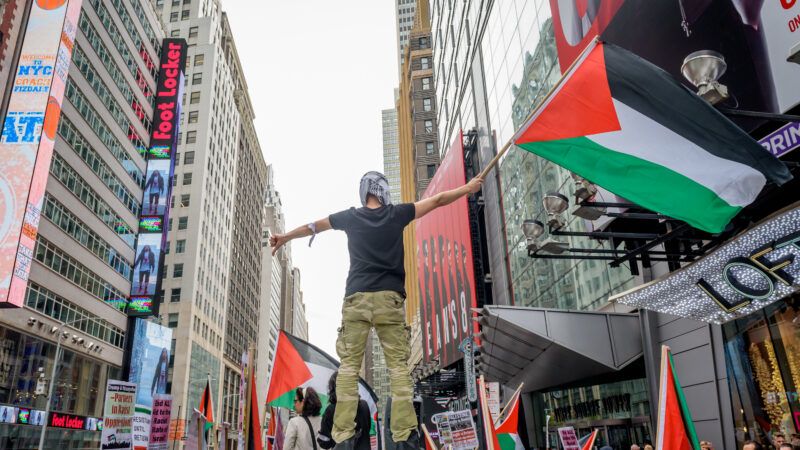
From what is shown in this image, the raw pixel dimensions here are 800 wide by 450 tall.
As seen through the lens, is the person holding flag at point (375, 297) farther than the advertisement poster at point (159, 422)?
No

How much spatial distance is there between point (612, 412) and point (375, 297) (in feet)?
57.1

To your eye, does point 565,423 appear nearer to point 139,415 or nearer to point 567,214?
point 567,214

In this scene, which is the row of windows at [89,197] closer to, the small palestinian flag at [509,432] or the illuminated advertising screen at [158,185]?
the illuminated advertising screen at [158,185]

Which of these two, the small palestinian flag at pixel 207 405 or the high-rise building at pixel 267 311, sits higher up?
the high-rise building at pixel 267 311

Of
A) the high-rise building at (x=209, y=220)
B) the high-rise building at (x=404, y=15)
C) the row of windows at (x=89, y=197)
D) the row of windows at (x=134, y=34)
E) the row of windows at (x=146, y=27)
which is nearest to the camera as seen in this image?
the row of windows at (x=89, y=197)

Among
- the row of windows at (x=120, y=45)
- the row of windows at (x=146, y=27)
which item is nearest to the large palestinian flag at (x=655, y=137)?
the row of windows at (x=120, y=45)

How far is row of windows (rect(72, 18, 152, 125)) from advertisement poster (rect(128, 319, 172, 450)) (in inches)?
688

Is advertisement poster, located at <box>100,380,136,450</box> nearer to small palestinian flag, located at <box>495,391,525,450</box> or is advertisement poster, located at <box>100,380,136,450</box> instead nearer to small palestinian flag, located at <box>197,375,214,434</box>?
small palestinian flag, located at <box>197,375,214,434</box>

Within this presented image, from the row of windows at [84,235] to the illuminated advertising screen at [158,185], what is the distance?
5.33ft

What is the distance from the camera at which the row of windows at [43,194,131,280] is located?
35.4m

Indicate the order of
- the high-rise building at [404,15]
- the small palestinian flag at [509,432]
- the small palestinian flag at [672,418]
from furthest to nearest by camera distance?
the high-rise building at [404,15] → the small palestinian flag at [509,432] → the small palestinian flag at [672,418]

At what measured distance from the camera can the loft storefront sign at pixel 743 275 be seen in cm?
583

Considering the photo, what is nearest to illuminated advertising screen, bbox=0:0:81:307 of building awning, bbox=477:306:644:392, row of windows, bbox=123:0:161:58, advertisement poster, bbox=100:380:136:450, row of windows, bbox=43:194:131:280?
row of windows, bbox=43:194:131:280

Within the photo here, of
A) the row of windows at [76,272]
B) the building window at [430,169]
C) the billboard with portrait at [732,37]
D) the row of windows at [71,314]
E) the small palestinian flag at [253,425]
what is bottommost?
the small palestinian flag at [253,425]
